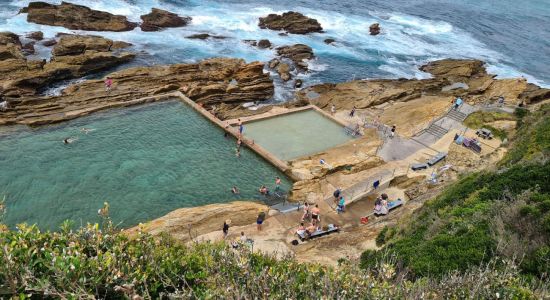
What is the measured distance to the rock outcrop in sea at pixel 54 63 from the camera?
1309 inches

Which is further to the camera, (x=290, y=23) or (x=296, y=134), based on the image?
(x=290, y=23)

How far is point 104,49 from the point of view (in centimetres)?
4400

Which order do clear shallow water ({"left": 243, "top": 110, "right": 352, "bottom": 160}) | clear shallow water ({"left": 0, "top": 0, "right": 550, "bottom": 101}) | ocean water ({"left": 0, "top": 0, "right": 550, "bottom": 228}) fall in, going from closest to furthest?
1. ocean water ({"left": 0, "top": 0, "right": 550, "bottom": 228})
2. clear shallow water ({"left": 243, "top": 110, "right": 352, "bottom": 160})
3. clear shallow water ({"left": 0, "top": 0, "right": 550, "bottom": 101})

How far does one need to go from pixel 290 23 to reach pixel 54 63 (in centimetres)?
3499

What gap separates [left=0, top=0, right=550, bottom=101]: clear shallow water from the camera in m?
50.1

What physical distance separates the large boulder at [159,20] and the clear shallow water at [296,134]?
30030 mm

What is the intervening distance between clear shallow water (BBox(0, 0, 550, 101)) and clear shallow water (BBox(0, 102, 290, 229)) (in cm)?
1334

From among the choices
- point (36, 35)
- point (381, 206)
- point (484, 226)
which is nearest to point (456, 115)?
point (381, 206)

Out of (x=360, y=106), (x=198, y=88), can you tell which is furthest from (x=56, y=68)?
(x=360, y=106)

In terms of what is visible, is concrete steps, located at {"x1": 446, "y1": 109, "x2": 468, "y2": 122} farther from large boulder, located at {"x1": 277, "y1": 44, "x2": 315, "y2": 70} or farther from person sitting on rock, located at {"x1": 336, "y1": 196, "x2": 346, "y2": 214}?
large boulder, located at {"x1": 277, "y1": 44, "x2": 315, "y2": 70}

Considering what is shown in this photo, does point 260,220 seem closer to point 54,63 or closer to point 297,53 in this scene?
point 54,63

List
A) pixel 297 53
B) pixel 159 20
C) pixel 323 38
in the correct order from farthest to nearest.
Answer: pixel 323 38
pixel 159 20
pixel 297 53

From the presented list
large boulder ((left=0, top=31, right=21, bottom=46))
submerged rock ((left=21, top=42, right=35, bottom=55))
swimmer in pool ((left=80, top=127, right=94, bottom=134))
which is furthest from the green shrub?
large boulder ((left=0, top=31, right=21, bottom=46))

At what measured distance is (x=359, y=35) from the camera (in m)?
65.3
